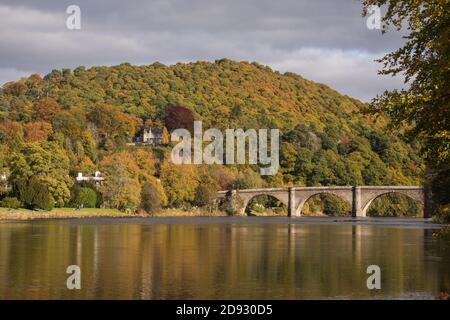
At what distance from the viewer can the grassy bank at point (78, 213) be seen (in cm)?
10106

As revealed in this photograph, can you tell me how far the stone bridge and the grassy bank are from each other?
426 inches

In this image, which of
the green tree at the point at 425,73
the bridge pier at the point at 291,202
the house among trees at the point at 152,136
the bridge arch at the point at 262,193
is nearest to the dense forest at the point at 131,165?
the house among trees at the point at 152,136

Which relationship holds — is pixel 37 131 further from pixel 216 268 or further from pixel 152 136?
pixel 216 268

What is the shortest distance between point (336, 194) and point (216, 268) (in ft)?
360

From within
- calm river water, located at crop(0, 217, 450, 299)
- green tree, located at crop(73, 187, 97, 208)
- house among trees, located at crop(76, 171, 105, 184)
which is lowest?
calm river water, located at crop(0, 217, 450, 299)

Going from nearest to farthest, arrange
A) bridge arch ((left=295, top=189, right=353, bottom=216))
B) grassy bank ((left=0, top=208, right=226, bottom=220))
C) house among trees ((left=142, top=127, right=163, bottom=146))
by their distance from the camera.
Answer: grassy bank ((left=0, top=208, right=226, bottom=220)) < bridge arch ((left=295, top=189, right=353, bottom=216)) < house among trees ((left=142, top=127, right=163, bottom=146))

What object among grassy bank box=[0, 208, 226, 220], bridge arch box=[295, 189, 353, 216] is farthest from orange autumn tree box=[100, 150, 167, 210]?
bridge arch box=[295, 189, 353, 216]

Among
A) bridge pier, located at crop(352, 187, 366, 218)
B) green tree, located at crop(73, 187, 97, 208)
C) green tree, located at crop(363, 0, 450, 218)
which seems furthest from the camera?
bridge pier, located at crop(352, 187, 366, 218)

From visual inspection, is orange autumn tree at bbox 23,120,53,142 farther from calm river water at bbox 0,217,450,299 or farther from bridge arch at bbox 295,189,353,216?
calm river water at bbox 0,217,450,299

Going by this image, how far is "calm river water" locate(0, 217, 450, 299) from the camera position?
3061cm

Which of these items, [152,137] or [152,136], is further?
[152,136]

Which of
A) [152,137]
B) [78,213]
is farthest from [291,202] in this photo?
[152,137]

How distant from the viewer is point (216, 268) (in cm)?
3959
